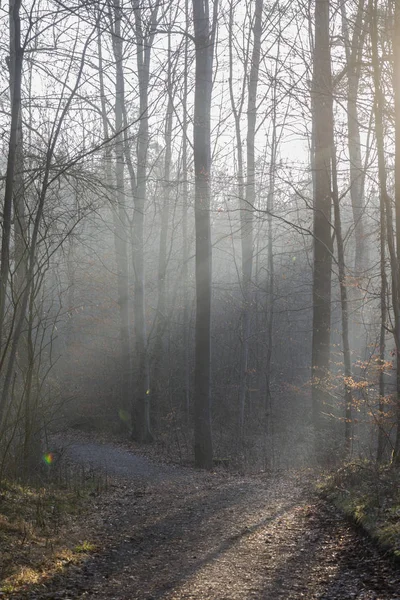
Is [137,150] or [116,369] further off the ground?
[137,150]

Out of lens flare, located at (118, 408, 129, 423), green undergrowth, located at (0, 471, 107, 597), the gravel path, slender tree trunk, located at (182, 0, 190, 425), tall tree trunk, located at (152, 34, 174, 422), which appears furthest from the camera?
lens flare, located at (118, 408, 129, 423)

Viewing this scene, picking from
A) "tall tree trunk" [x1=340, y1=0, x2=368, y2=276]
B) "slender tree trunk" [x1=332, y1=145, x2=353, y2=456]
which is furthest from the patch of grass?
"tall tree trunk" [x1=340, y1=0, x2=368, y2=276]

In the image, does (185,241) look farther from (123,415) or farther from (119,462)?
(119,462)

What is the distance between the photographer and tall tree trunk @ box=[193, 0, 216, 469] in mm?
14992

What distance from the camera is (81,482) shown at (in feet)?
33.9

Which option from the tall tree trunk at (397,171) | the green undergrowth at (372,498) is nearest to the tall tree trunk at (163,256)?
the tall tree trunk at (397,171)

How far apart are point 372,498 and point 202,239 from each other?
8.61 m

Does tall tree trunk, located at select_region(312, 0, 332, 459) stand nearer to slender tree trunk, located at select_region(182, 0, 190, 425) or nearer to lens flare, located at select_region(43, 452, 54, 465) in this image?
slender tree trunk, located at select_region(182, 0, 190, 425)

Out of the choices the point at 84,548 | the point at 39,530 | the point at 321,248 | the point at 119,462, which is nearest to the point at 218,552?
the point at 84,548

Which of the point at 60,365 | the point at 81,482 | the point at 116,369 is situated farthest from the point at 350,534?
the point at 60,365

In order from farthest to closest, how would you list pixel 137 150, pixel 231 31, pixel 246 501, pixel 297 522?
pixel 231 31, pixel 137 150, pixel 246 501, pixel 297 522

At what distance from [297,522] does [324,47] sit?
10.4 m

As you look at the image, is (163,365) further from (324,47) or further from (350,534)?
(350,534)

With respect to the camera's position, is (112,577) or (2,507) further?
(2,507)
